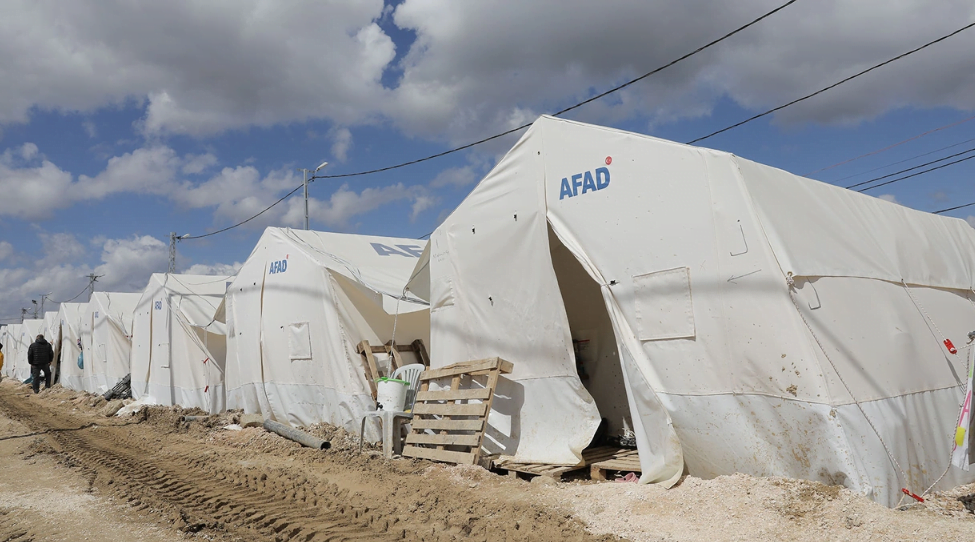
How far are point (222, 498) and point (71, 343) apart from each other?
2353 centimetres

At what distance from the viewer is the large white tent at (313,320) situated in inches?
392

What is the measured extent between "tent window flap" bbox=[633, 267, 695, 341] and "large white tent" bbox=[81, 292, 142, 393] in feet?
61.4

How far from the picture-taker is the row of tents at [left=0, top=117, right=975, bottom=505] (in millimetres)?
4945

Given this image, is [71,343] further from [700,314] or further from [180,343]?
[700,314]

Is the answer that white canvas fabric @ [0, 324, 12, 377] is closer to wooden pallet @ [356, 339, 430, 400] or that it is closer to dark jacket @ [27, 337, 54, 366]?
dark jacket @ [27, 337, 54, 366]

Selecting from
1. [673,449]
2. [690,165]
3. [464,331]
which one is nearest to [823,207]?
[690,165]

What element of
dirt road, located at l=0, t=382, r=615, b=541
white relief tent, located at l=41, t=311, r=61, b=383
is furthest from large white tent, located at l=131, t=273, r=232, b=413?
white relief tent, located at l=41, t=311, r=61, b=383

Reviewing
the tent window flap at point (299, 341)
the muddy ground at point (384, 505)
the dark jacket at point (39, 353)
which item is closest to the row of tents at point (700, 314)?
the muddy ground at point (384, 505)

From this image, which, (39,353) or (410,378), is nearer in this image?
(410,378)

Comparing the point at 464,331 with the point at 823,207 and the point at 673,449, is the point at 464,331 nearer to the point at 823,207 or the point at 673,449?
the point at 673,449

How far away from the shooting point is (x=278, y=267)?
1147 cm

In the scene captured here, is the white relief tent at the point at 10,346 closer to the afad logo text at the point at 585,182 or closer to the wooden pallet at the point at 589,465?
the wooden pallet at the point at 589,465

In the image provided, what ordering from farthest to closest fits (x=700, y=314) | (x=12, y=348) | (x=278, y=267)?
(x=12, y=348), (x=278, y=267), (x=700, y=314)

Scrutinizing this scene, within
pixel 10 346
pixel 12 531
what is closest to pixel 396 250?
pixel 12 531
